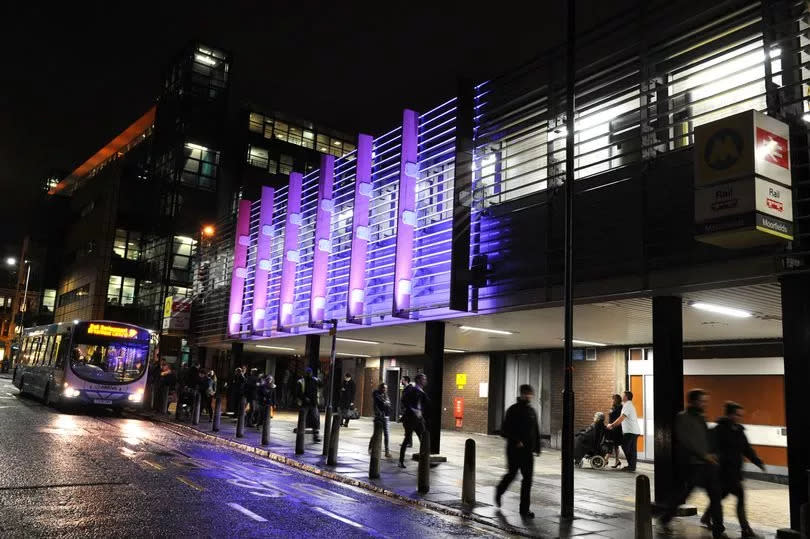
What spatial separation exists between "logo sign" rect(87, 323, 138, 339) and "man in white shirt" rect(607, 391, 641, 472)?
17270 mm

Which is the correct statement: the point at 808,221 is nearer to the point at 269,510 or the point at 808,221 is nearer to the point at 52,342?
the point at 269,510

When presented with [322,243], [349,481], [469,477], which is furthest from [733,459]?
[322,243]

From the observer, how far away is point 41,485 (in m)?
9.29

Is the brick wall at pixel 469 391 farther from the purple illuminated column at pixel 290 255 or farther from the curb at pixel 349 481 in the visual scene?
the curb at pixel 349 481

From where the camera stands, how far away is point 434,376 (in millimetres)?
15266

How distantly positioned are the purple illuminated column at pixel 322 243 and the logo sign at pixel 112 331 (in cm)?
811

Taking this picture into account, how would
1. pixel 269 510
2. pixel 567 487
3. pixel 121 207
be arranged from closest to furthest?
pixel 269 510
pixel 567 487
pixel 121 207

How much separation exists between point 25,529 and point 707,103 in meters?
12.8

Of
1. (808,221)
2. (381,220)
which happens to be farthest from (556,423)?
(808,221)

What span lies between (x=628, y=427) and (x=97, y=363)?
17909mm

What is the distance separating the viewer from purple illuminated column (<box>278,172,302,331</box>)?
21.8m

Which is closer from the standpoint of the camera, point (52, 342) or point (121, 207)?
point (52, 342)

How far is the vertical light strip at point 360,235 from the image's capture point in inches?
692

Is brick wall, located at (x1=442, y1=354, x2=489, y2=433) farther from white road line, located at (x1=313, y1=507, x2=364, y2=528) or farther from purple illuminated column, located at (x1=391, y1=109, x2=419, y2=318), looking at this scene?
white road line, located at (x1=313, y1=507, x2=364, y2=528)
